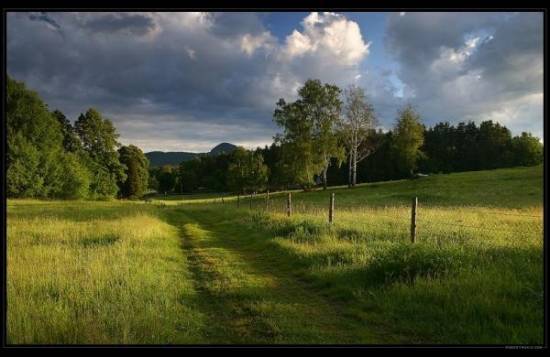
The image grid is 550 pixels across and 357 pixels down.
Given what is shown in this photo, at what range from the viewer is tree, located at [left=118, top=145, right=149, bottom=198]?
3287 inches

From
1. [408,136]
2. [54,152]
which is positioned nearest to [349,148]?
[408,136]

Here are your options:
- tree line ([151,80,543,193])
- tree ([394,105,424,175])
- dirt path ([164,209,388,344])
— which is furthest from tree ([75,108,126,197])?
dirt path ([164,209,388,344])

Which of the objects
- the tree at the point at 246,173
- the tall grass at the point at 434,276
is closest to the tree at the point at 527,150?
the tree at the point at 246,173

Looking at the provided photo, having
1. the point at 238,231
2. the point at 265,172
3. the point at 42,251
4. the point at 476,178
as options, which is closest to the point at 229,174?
the point at 265,172

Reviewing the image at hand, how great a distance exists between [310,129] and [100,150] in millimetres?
41200

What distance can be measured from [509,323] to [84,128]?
238 ft

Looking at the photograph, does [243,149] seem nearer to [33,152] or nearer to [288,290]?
[33,152]

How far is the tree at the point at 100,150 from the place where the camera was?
66.6 metres

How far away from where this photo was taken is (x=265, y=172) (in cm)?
6494

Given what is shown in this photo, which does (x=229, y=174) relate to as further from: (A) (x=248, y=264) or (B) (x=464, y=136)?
(B) (x=464, y=136)

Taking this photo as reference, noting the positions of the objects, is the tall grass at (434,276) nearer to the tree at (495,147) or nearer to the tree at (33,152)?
the tree at (33,152)

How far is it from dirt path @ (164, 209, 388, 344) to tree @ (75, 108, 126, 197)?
61.2m

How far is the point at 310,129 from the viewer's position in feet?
170
